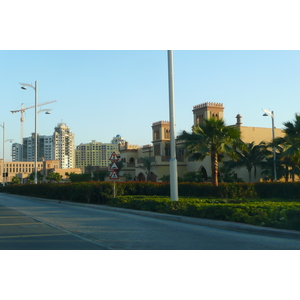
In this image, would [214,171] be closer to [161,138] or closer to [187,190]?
[187,190]

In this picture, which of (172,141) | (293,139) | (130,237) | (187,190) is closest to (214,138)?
(187,190)

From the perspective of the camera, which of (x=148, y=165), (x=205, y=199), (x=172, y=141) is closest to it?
(x=172, y=141)

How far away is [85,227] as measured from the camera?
12070 millimetres

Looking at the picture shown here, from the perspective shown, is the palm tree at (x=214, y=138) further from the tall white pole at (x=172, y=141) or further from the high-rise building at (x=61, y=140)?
the high-rise building at (x=61, y=140)

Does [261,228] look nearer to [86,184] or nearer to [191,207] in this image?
[191,207]

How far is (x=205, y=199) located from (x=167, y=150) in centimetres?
4362

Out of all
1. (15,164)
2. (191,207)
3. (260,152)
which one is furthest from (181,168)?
(15,164)

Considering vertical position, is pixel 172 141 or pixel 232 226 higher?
pixel 172 141

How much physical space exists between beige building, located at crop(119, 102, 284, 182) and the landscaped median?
14.3 metres

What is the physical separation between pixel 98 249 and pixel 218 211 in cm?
563

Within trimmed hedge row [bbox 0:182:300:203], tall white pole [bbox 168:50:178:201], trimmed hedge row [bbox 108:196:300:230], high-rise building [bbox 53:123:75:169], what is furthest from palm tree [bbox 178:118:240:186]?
high-rise building [bbox 53:123:75:169]

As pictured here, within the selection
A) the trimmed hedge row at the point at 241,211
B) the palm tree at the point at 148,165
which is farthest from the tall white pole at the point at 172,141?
the palm tree at the point at 148,165

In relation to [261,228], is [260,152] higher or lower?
higher

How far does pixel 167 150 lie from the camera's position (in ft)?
203
